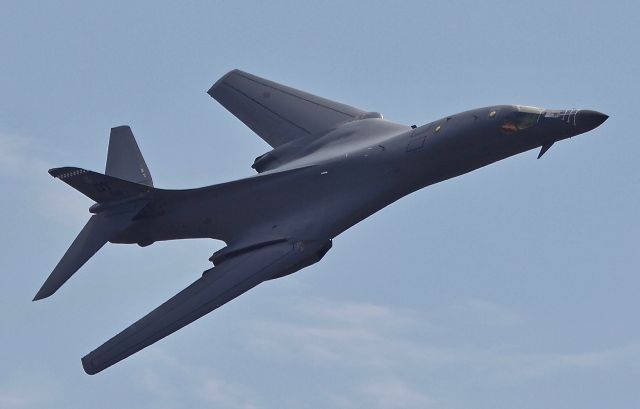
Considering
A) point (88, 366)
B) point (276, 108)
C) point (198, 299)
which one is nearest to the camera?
point (88, 366)

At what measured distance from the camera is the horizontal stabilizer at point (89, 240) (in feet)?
163

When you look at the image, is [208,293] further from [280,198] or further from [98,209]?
[98,209]

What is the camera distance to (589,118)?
47688mm

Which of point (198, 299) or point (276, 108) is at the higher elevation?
point (276, 108)

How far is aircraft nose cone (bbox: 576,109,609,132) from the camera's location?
47.7 meters

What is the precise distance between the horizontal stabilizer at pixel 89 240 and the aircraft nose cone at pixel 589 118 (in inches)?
629

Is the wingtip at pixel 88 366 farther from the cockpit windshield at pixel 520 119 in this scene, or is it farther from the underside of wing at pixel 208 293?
the cockpit windshield at pixel 520 119

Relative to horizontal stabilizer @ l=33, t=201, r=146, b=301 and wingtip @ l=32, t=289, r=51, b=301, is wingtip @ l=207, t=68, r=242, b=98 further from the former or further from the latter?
wingtip @ l=32, t=289, r=51, b=301

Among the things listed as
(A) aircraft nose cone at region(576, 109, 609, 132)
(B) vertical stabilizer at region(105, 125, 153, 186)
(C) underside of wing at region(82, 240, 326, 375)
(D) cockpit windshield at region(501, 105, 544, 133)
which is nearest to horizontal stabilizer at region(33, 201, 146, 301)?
(B) vertical stabilizer at region(105, 125, 153, 186)

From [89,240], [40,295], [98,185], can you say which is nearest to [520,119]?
[98,185]

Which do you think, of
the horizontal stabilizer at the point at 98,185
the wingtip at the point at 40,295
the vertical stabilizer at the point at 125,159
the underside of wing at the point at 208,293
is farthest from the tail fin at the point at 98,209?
the underside of wing at the point at 208,293

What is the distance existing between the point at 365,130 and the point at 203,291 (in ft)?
33.2

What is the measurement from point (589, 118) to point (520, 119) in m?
2.38

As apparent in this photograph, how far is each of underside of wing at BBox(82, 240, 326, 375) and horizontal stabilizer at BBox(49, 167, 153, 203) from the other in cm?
449
